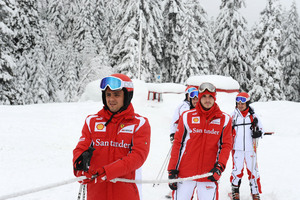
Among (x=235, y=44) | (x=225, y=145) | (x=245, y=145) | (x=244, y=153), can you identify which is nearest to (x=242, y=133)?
(x=245, y=145)

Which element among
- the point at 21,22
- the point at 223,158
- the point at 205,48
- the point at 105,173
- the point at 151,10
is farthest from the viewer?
the point at 205,48

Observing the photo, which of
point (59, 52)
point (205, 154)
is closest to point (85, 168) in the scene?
point (205, 154)

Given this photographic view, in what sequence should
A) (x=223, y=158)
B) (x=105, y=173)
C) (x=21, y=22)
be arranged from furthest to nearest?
1. (x=21, y=22)
2. (x=223, y=158)
3. (x=105, y=173)

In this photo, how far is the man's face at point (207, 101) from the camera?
12.4ft

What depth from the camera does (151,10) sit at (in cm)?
2945

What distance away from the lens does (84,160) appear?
2.32m

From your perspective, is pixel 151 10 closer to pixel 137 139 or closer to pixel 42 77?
pixel 42 77

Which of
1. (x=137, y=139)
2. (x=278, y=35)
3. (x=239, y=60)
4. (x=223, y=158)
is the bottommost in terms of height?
(x=223, y=158)

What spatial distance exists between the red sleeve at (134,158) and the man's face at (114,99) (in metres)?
0.32

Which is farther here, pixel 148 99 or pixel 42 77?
pixel 42 77

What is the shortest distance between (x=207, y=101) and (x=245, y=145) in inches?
91.3

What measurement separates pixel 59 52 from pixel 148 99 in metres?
22.7

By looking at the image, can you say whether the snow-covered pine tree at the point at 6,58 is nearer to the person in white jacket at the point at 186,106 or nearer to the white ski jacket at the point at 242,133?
the person in white jacket at the point at 186,106

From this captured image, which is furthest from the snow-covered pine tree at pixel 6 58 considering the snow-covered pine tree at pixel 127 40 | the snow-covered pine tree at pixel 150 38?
the snow-covered pine tree at pixel 150 38
